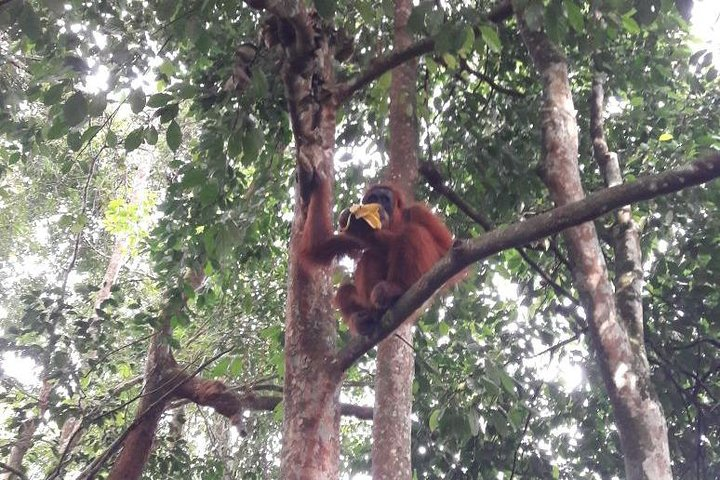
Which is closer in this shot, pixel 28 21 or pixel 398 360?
pixel 28 21

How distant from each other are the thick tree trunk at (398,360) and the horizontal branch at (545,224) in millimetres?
1059

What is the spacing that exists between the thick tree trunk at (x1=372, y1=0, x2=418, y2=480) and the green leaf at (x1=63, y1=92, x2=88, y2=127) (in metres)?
1.41

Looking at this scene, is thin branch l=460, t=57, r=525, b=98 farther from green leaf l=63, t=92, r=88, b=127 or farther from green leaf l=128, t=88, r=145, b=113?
green leaf l=63, t=92, r=88, b=127

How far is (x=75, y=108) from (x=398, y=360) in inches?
84.3

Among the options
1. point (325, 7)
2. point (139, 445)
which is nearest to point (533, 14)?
point (325, 7)

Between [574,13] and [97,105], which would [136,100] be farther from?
[574,13]

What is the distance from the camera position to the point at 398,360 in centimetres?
373

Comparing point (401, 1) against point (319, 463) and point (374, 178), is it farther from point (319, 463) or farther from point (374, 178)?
point (319, 463)

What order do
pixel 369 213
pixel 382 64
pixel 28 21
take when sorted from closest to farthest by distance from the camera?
pixel 28 21 < pixel 382 64 < pixel 369 213

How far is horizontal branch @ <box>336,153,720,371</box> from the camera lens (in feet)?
6.86

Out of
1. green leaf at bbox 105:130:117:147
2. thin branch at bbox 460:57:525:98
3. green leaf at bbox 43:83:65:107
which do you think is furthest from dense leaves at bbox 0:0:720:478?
green leaf at bbox 43:83:65:107

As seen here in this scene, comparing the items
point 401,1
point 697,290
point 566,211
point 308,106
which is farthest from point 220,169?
point 697,290

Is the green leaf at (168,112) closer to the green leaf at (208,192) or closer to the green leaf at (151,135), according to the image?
the green leaf at (151,135)

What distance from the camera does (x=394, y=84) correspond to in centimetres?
448
